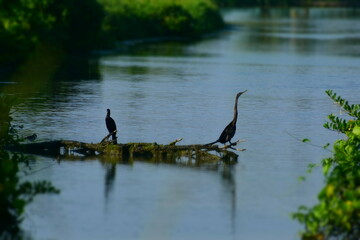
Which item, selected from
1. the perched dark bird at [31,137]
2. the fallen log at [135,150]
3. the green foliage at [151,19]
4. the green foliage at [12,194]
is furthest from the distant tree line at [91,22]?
the green foliage at [12,194]

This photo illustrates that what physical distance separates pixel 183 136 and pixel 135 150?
3.76m

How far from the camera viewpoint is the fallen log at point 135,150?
74.6ft

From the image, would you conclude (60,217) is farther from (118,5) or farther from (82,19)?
(118,5)

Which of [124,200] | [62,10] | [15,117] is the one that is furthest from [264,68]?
[124,200]

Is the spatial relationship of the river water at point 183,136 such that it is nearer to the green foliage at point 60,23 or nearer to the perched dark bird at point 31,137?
the perched dark bird at point 31,137

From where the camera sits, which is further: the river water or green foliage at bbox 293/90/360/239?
the river water

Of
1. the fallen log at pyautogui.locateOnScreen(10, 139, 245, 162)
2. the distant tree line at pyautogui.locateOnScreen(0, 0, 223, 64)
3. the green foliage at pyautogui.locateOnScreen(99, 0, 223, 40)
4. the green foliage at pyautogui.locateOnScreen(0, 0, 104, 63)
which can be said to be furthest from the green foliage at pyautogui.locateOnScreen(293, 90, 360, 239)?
the green foliage at pyautogui.locateOnScreen(99, 0, 223, 40)

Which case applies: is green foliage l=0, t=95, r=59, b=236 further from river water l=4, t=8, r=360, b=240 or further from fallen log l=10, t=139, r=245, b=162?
fallen log l=10, t=139, r=245, b=162

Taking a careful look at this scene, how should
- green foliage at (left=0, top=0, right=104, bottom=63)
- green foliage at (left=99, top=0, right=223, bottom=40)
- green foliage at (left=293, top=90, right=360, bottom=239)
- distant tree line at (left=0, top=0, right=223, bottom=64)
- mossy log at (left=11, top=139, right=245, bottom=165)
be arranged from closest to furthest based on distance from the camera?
green foliage at (left=293, top=90, right=360, bottom=239)
mossy log at (left=11, top=139, right=245, bottom=165)
distant tree line at (left=0, top=0, right=223, bottom=64)
green foliage at (left=0, top=0, right=104, bottom=63)
green foliage at (left=99, top=0, right=223, bottom=40)

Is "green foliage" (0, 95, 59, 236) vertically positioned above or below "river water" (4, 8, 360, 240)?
above

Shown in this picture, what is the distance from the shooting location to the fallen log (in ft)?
74.6

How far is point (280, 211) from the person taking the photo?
1778 centimetres

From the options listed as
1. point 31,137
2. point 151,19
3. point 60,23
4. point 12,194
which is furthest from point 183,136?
point 151,19

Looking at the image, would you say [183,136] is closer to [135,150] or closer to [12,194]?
[135,150]
